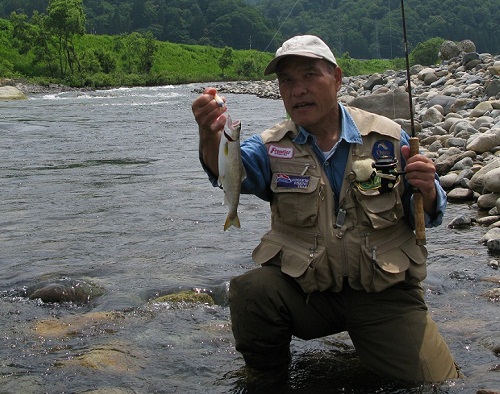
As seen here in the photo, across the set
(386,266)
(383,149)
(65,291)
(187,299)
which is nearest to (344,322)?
(386,266)

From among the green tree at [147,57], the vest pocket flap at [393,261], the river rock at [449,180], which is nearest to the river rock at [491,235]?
the river rock at [449,180]

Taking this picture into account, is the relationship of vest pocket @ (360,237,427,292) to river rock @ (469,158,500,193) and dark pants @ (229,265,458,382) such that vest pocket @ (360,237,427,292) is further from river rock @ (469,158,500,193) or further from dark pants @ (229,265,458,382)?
river rock @ (469,158,500,193)

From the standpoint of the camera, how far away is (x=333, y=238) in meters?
3.75

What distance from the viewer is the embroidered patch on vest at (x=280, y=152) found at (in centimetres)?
392

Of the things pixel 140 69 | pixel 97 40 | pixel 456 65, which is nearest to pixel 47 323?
pixel 456 65

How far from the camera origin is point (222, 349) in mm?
4441

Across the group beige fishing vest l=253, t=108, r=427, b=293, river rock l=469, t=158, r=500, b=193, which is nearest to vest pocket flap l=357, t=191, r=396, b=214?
beige fishing vest l=253, t=108, r=427, b=293

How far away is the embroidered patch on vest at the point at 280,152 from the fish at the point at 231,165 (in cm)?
41

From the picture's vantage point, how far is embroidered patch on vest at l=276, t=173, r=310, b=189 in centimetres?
382

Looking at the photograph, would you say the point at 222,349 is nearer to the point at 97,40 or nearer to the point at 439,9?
the point at 439,9

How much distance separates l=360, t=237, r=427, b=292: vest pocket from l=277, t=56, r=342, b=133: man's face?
0.80 m

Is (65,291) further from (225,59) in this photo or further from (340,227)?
(225,59)

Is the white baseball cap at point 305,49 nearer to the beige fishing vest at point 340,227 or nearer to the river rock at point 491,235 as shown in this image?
the beige fishing vest at point 340,227

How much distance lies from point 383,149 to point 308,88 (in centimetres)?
56
